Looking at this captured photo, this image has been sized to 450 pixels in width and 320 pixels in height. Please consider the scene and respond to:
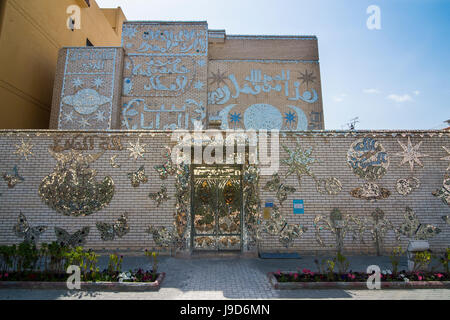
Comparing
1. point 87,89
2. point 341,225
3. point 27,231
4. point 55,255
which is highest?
point 87,89

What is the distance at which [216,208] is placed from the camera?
705 cm

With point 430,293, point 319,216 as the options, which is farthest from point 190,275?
point 430,293

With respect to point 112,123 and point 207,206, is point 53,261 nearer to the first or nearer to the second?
point 207,206

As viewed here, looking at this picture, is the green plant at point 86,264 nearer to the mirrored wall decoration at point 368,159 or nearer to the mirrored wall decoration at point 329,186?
the mirrored wall decoration at point 329,186

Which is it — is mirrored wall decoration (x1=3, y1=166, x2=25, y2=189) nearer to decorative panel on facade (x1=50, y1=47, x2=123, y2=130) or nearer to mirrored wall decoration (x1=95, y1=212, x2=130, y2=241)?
mirrored wall decoration (x1=95, y1=212, x2=130, y2=241)

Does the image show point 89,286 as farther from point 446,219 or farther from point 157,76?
point 446,219

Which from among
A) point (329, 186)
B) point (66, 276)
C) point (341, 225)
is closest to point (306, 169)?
point (329, 186)

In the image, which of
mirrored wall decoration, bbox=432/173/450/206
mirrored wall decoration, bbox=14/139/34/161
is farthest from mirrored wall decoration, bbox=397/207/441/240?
mirrored wall decoration, bbox=14/139/34/161

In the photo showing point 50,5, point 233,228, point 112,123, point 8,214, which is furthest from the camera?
point 50,5

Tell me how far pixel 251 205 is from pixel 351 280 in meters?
2.84

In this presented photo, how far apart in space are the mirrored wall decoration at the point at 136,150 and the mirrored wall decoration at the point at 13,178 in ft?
9.60

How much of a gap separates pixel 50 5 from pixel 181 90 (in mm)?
6934

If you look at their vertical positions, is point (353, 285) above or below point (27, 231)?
below

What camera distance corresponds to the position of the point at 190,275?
514cm
